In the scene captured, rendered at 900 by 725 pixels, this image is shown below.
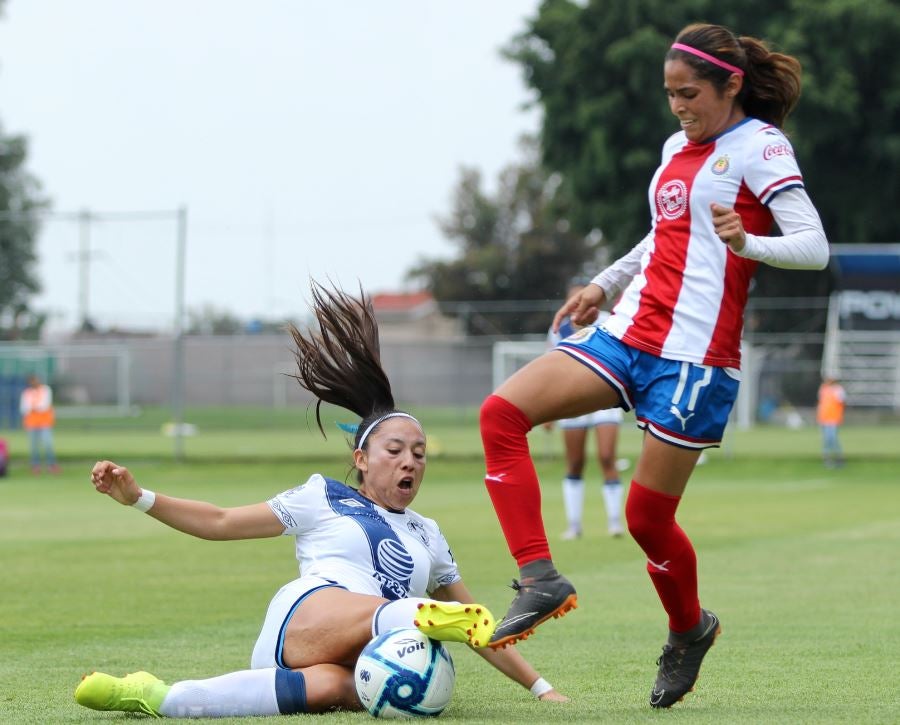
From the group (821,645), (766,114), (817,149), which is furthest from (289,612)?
(817,149)

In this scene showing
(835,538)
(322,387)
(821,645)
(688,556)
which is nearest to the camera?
(688,556)

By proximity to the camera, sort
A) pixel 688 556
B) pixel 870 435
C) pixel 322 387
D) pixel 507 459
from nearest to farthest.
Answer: pixel 507 459, pixel 688 556, pixel 322 387, pixel 870 435

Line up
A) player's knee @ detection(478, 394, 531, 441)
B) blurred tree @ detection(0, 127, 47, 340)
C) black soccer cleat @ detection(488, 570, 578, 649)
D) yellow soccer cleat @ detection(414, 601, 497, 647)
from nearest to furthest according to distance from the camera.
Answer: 1. yellow soccer cleat @ detection(414, 601, 497, 647)
2. black soccer cleat @ detection(488, 570, 578, 649)
3. player's knee @ detection(478, 394, 531, 441)
4. blurred tree @ detection(0, 127, 47, 340)

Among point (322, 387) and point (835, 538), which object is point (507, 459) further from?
point (835, 538)

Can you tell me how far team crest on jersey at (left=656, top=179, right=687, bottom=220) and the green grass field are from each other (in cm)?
182

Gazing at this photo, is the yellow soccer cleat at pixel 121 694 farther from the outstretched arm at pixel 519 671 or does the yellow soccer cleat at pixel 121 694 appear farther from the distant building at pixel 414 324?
the distant building at pixel 414 324

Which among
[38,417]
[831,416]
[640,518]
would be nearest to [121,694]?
[640,518]

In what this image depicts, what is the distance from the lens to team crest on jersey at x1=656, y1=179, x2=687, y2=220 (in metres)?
4.98

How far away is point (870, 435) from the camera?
104ft

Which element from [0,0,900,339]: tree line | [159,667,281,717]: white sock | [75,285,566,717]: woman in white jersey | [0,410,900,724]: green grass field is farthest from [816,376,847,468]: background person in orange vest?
[159,667,281,717]: white sock

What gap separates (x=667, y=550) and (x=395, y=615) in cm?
110

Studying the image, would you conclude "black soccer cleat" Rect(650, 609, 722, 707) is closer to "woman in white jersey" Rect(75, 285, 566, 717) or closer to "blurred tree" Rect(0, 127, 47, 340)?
"woman in white jersey" Rect(75, 285, 566, 717)

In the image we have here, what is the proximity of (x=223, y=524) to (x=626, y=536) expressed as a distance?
883 centimetres

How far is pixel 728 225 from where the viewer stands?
4.51 metres
